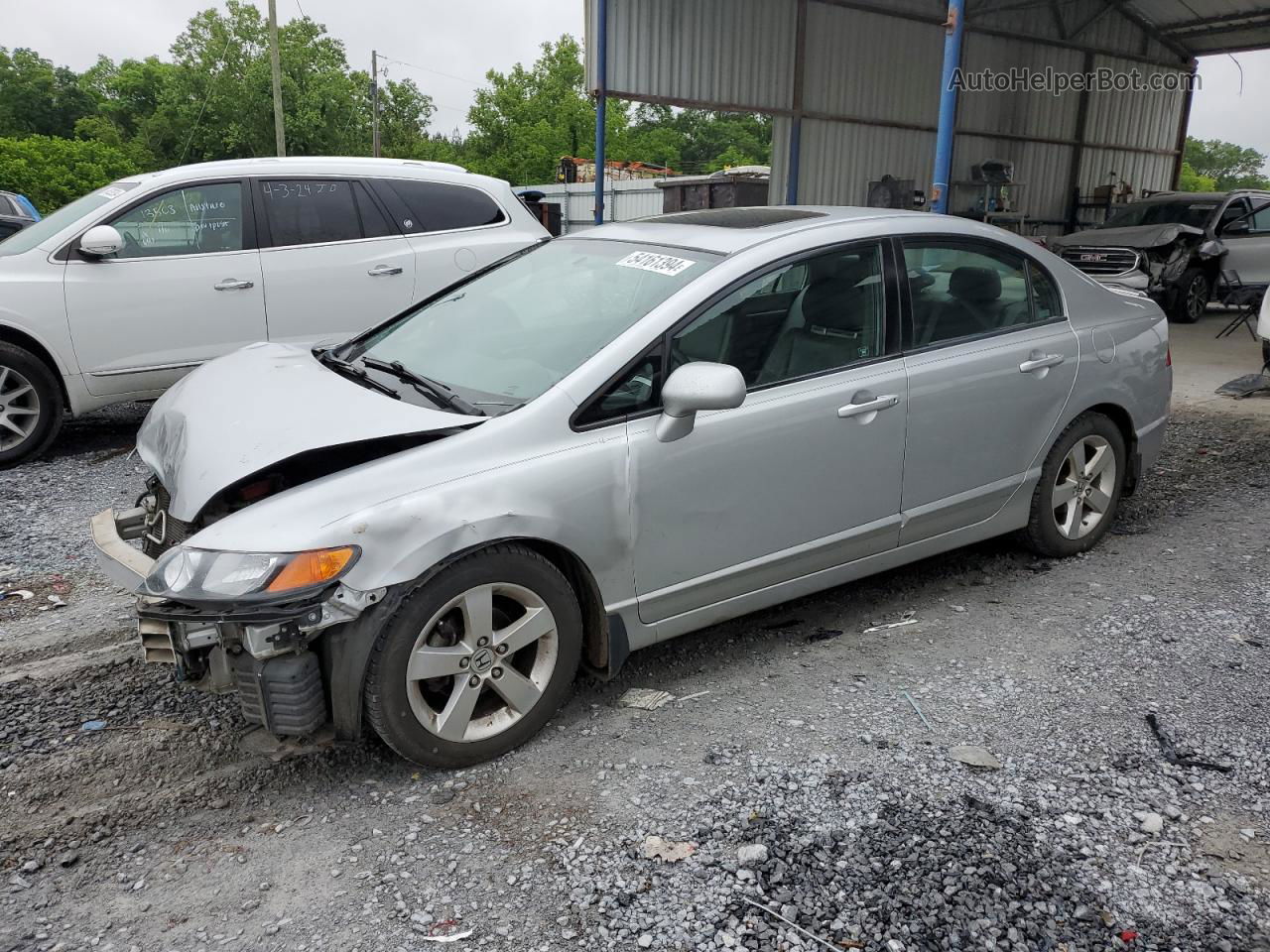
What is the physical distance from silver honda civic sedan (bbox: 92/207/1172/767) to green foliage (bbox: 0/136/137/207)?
50.7 metres

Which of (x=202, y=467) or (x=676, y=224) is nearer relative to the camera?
(x=202, y=467)


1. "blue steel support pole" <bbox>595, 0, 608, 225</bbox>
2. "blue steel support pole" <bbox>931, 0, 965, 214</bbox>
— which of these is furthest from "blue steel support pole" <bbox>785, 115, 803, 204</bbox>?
"blue steel support pole" <bbox>931, 0, 965, 214</bbox>

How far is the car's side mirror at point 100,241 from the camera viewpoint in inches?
238

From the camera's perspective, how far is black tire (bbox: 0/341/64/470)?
6012 mm

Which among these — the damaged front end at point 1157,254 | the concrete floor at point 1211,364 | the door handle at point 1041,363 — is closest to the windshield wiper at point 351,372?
Result: the door handle at point 1041,363

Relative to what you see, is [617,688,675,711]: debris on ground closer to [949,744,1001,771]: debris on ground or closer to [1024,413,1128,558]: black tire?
[949,744,1001,771]: debris on ground

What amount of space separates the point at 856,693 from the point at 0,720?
9.31 ft

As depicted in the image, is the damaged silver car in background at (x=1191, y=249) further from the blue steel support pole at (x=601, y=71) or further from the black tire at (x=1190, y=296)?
the blue steel support pole at (x=601, y=71)

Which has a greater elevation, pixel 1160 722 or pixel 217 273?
pixel 217 273

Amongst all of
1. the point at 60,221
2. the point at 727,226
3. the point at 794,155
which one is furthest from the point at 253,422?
the point at 794,155

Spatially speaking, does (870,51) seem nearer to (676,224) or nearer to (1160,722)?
(676,224)

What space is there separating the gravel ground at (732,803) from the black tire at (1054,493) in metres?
0.42

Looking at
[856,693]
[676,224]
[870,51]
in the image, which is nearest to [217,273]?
[676,224]

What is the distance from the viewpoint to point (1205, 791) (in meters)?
2.86
